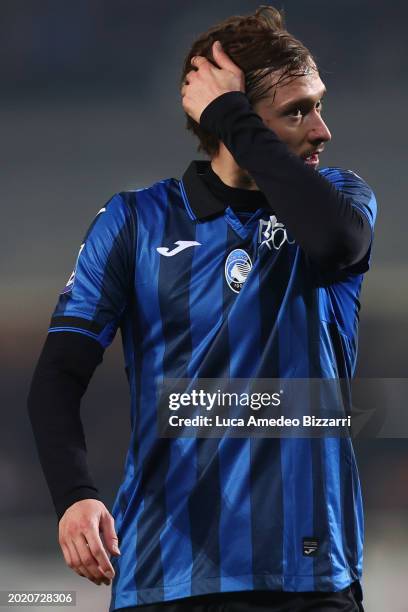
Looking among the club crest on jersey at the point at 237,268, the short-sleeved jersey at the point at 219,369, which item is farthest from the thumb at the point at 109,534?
the club crest on jersey at the point at 237,268

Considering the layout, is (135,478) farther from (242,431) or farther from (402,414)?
(402,414)

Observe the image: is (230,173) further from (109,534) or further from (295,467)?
(109,534)

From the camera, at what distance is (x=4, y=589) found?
9.80ft

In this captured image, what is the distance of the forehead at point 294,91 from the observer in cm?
181

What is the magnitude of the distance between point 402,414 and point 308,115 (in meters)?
1.07

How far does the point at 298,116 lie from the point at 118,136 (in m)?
1.47

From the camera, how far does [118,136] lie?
321cm

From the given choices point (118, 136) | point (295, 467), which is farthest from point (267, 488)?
point (118, 136)

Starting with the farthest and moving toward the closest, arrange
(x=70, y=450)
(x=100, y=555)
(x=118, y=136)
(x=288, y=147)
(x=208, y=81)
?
(x=118, y=136)
(x=208, y=81)
(x=288, y=147)
(x=70, y=450)
(x=100, y=555)

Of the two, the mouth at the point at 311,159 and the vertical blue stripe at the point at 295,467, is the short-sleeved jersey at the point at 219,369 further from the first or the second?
the mouth at the point at 311,159

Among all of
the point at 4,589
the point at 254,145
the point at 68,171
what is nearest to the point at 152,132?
the point at 68,171

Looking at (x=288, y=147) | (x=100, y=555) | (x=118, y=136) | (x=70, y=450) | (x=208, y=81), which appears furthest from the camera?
(x=118, y=136)

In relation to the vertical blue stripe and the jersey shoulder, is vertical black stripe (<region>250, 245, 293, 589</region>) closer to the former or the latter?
the vertical blue stripe

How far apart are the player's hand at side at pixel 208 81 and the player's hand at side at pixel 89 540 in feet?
2.12
